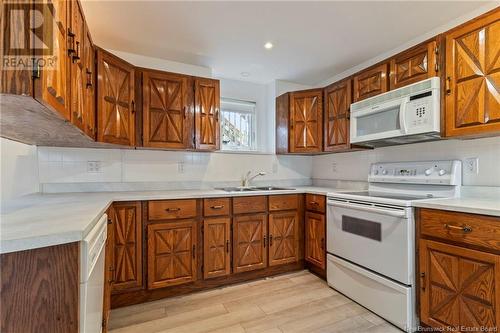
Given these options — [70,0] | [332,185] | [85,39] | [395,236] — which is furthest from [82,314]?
[332,185]

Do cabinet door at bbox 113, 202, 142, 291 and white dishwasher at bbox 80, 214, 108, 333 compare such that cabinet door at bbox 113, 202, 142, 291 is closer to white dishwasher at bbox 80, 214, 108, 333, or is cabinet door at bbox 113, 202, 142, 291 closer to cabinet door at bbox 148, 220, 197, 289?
cabinet door at bbox 148, 220, 197, 289

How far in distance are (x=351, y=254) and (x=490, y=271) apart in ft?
3.08

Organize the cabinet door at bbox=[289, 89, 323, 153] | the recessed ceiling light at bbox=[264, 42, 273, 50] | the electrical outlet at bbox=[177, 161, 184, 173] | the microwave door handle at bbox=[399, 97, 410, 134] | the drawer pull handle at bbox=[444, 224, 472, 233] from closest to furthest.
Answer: the drawer pull handle at bbox=[444, 224, 472, 233] → the microwave door handle at bbox=[399, 97, 410, 134] → the recessed ceiling light at bbox=[264, 42, 273, 50] → the electrical outlet at bbox=[177, 161, 184, 173] → the cabinet door at bbox=[289, 89, 323, 153]

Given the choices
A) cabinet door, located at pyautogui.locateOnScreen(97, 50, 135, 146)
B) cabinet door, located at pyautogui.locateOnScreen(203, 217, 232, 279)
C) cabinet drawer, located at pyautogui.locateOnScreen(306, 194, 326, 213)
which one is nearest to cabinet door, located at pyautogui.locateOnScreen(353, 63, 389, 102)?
cabinet drawer, located at pyautogui.locateOnScreen(306, 194, 326, 213)

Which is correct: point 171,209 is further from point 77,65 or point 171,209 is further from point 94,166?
point 77,65

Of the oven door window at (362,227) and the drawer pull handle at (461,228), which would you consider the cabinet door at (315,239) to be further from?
the drawer pull handle at (461,228)

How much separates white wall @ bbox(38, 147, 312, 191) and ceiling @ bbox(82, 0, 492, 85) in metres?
1.07

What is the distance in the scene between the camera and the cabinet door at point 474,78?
5.25 ft

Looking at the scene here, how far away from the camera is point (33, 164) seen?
2188 millimetres

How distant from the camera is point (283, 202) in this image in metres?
2.71

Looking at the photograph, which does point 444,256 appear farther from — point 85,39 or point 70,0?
point 85,39

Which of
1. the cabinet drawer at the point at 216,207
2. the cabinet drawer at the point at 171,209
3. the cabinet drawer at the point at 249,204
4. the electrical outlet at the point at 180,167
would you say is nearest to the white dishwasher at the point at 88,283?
the cabinet drawer at the point at 171,209

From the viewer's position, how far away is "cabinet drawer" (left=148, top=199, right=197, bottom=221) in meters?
2.16

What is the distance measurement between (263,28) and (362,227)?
1.88 meters
